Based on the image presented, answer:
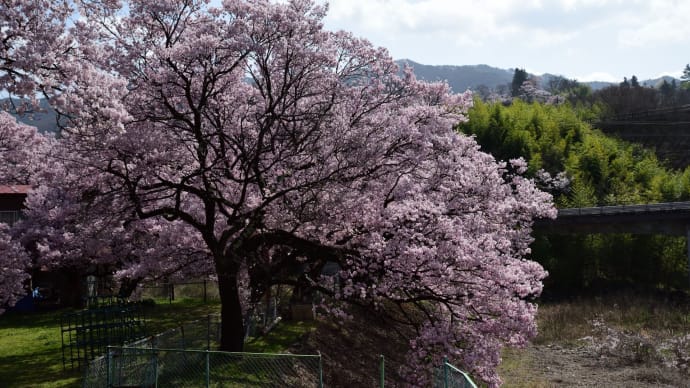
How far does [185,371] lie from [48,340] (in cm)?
1357

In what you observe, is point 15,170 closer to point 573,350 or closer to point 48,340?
point 48,340

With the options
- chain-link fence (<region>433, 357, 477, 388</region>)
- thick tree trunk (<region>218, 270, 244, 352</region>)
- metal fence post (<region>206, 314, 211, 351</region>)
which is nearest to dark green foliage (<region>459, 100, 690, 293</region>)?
metal fence post (<region>206, 314, 211, 351</region>)

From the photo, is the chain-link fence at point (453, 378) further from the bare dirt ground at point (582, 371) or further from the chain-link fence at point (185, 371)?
the bare dirt ground at point (582, 371)

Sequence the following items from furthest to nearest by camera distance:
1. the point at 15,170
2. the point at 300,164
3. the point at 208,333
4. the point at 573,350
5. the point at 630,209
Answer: the point at 630,209, the point at 15,170, the point at 573,350, the point at 208,333, the point at 300,164

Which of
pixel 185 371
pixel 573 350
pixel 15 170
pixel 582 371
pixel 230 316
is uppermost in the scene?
pixel 15 170

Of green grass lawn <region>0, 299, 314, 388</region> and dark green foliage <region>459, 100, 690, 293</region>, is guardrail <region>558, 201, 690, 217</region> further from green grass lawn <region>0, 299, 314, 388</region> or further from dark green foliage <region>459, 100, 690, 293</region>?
Answer: green grass lawn <region>0, 299, 314, 388</region>

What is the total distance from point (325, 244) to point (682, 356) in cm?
1897

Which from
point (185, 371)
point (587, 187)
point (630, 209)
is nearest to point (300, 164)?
point (185, 371)

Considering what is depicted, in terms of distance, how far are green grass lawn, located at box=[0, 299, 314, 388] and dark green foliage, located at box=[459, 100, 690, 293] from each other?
884 inches

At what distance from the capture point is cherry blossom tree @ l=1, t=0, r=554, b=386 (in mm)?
16234

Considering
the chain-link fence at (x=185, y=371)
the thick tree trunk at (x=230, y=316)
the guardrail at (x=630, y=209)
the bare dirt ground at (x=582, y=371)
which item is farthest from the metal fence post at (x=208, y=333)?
the guardrail at (x=630, y=209)

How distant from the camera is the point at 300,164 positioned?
18359 millimetres

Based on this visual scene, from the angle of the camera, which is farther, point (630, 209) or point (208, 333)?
point (630, 209)

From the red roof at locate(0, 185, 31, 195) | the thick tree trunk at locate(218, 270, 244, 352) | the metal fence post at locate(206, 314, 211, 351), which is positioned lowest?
the metal fence post at locate(206, 314, 211, 351)
